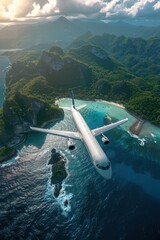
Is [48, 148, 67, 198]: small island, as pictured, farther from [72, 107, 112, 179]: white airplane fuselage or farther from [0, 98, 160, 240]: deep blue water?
[72, 107, 112, 179]: white airplane fuselage

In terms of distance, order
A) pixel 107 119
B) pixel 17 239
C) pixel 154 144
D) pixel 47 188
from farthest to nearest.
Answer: pixel 107 119 < pixel 154 144 < pixel 47 188 < pixel 17 239

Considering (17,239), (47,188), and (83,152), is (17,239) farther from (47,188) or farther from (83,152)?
(83,152)

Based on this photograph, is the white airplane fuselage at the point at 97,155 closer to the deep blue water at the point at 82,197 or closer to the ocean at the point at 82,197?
the deep blue water at the point at 82,197

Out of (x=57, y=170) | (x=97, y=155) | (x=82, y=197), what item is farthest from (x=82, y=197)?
(x=97, y=155)

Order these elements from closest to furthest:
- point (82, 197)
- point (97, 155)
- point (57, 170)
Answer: point (97, 155) → point (82, 197) → point (57, 170)

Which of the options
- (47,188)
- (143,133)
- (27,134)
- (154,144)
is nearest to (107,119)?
(143,133)

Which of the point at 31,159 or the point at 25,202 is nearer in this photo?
the point at 25,202

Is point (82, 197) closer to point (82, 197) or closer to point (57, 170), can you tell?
point (82, 197)
